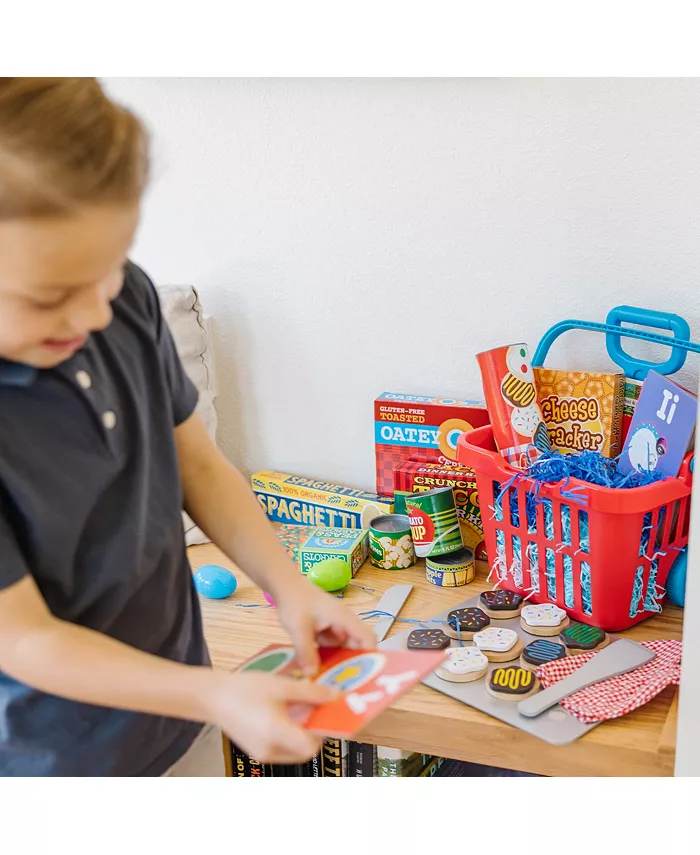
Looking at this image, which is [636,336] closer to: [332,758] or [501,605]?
[501,605]

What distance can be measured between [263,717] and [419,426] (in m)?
0.56

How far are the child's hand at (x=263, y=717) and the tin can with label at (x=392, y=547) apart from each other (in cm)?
48

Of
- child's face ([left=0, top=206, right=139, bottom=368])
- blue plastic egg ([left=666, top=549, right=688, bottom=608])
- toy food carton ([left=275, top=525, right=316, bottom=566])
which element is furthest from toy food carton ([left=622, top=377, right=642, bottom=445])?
child's face ([left=0, top=206, right=139, bottom=368])

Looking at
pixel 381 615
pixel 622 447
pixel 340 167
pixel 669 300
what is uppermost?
pixel 340 167

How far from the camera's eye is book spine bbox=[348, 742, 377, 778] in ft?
2.85

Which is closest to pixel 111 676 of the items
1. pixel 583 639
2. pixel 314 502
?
pixel 583 639

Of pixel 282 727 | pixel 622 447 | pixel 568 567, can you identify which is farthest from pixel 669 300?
pixel 282 727

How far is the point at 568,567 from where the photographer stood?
83 centimetres

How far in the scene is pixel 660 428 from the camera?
2.65 feet

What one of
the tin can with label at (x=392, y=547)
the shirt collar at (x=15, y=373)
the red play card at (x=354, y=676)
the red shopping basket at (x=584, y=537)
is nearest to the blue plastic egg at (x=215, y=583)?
the tin can with label at (x=392, y=547)

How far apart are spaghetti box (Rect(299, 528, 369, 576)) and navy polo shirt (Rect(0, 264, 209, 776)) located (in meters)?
0.34

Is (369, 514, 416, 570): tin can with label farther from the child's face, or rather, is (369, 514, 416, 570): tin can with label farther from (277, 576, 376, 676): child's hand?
the child's face
